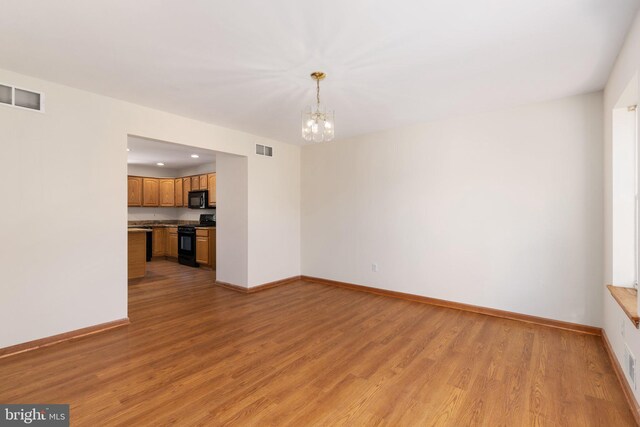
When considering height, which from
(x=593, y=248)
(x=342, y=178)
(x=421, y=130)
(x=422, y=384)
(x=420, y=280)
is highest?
(x=421, y=130)

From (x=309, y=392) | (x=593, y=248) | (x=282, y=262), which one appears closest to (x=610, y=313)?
(x=593, y=248)

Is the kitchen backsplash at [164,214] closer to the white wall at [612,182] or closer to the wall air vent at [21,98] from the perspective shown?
the wall air vent at [21,98]

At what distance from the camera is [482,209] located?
3859 millimetres

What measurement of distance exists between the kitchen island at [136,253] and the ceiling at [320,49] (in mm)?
3018

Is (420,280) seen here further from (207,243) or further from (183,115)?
(207,243)

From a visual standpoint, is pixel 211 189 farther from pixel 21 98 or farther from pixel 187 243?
pixel 21 98

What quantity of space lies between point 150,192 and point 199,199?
5.56 ft

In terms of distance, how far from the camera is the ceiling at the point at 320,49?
6.27 ft

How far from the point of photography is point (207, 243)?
22.0 ft

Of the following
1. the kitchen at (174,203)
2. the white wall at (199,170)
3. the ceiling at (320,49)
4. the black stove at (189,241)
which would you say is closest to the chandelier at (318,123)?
the ceiling at (320,49)

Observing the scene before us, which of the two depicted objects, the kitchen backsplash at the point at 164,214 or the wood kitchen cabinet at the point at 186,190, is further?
the kitchen backsplash at the point at 164,214

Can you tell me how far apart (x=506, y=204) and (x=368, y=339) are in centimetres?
233

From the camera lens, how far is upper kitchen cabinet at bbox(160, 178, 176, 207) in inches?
329

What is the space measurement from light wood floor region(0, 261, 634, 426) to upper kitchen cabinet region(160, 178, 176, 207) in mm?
5167
